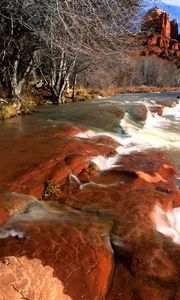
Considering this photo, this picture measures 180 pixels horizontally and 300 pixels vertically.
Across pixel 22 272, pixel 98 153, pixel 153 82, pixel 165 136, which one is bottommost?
pixel 153 82

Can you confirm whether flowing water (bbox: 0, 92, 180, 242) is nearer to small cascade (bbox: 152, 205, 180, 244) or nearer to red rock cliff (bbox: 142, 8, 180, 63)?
small cascade (bbox: 152, 205, 180, 244)

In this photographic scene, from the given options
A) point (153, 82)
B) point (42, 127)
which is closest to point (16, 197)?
point (42, 127)

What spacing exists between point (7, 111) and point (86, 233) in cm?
1064

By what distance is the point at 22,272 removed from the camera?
3.16 meters

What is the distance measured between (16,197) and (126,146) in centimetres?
492

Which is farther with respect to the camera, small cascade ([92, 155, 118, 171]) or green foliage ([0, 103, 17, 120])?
green foliage ([0, 103, 17, 120])

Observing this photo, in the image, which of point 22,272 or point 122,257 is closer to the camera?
point 22,272

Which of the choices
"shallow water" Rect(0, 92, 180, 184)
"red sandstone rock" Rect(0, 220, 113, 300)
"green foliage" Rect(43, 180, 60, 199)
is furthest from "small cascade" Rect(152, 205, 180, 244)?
"shallow water" Rect(0, 92, 180, 184)

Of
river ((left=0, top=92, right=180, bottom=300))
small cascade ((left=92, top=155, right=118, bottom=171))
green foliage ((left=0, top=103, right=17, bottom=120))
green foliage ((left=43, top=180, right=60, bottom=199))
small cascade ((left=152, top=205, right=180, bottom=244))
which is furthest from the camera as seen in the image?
green foliage ((left=0, top=103, right=17, bottom=120))

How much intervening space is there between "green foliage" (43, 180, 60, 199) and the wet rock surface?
0.7 inches

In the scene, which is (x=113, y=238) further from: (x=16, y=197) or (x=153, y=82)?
(x=153, y=82)

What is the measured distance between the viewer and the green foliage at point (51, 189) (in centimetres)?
599

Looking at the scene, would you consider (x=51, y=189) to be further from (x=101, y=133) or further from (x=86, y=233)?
(x=101, y=133)

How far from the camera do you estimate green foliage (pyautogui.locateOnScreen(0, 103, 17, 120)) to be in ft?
46.4
